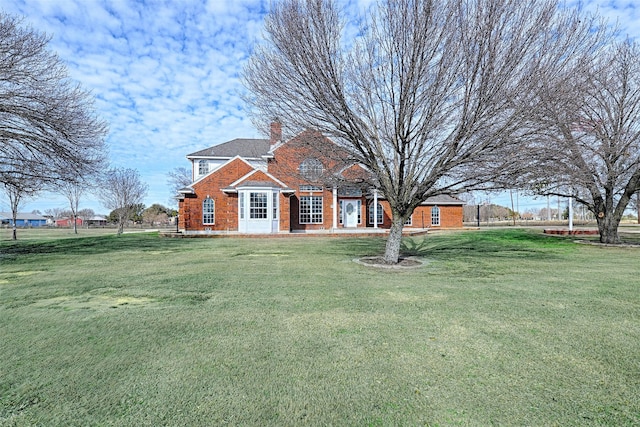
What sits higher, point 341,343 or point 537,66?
point 537,66

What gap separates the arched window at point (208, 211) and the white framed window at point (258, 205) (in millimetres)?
3799

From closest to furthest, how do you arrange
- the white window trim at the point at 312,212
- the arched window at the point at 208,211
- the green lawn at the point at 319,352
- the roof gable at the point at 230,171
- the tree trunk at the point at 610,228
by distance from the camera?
the green lawn at the point at 319,352 → the tree trunk at the point at 610,228 → the arched window at the point at 208,211 → the roof gable at the point at 230,171 → the white window trim at the point at 312,212

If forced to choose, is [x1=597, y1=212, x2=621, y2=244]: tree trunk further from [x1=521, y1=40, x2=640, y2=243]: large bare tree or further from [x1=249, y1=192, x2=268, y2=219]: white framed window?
[x1=249, y1=192, x2=268, y2=219]: white framed window

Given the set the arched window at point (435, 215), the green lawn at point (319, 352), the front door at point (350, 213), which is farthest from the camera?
the arched window at point (435, 215)

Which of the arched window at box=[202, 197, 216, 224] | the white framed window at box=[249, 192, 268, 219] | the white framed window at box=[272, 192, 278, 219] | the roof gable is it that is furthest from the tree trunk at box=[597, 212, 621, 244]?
the arched window at box=[202, 197, 216, 224]

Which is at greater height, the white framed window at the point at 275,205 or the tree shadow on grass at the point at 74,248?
the white framed window at the point at 275,205

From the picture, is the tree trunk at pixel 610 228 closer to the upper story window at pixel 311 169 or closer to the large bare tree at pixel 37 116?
the upper story window at pixel 311 169

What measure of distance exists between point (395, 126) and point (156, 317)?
23.6 feet

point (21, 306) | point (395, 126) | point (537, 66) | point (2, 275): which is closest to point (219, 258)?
point (2, 275)

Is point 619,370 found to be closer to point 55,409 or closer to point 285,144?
point 55,409

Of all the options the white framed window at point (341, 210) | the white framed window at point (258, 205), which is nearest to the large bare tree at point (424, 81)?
the white framed window at point (258, 205)

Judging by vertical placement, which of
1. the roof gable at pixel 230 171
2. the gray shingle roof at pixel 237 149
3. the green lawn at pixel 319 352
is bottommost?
the green lawn at pixel 319 352

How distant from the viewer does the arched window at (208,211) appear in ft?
83.6

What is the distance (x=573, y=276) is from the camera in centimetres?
838
